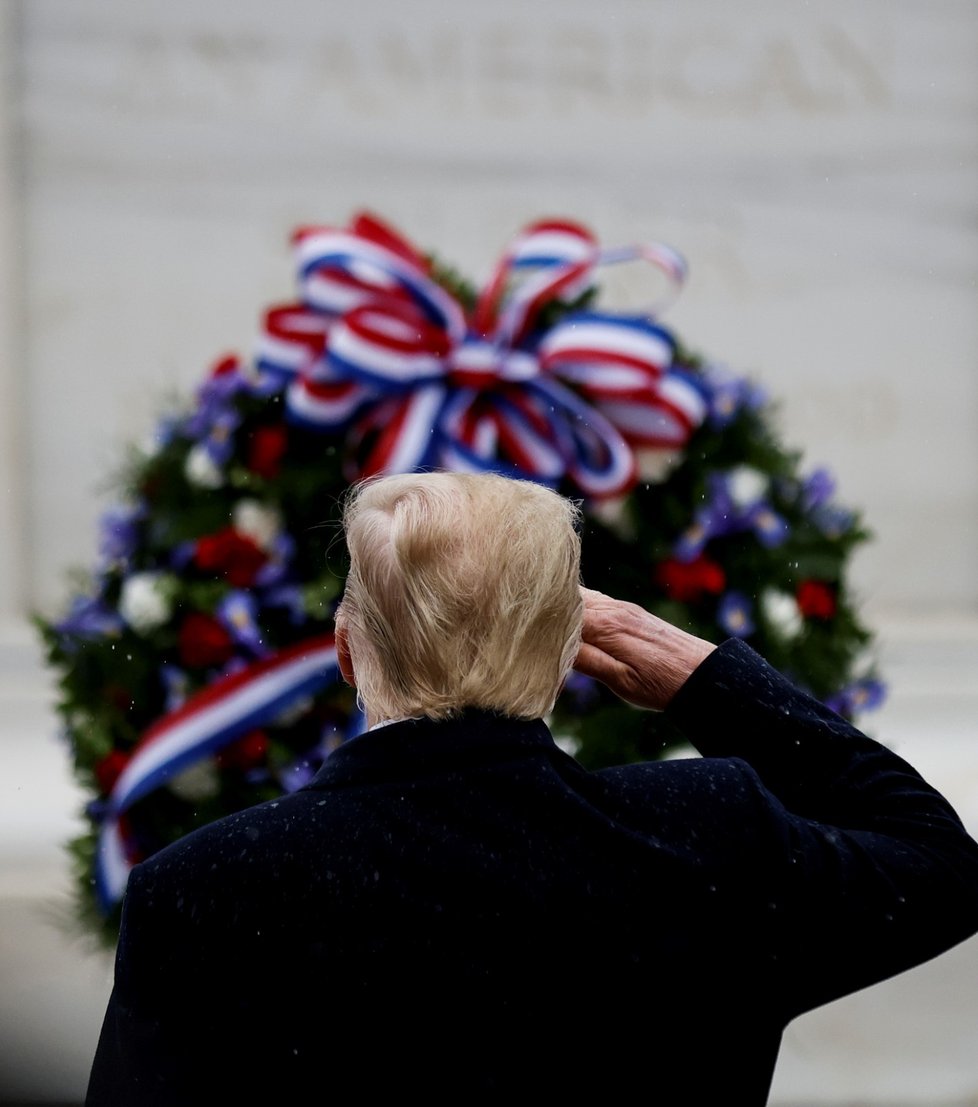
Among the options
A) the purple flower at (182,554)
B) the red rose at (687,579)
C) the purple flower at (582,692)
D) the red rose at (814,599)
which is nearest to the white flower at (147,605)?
the purple flower at (182,554)

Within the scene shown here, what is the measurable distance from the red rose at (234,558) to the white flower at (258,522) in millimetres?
13

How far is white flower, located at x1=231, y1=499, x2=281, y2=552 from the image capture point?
211cm

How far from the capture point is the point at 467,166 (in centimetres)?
436

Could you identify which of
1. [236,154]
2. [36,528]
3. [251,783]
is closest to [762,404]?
[251,783]

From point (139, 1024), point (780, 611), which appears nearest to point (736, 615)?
point (780, 611)

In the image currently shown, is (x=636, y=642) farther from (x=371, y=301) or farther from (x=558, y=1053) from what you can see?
(x=371, y=301)

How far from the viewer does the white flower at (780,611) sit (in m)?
2.12

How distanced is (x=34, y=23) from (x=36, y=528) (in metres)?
1.65

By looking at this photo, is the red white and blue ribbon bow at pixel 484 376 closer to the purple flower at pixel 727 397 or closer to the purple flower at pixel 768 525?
the purple flower at pixel 727 397

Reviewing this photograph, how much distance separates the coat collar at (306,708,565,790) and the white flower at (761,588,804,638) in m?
1.31

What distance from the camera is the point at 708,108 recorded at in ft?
14.4

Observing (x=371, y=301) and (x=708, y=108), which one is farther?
(x=708, y=108)

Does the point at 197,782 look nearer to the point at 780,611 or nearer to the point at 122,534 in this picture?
the point at 122,534

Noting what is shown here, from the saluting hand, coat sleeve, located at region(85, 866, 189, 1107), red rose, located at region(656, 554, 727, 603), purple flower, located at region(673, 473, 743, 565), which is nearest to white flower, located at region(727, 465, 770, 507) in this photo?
purple flower, located at region(673, 473, 743, 565)
